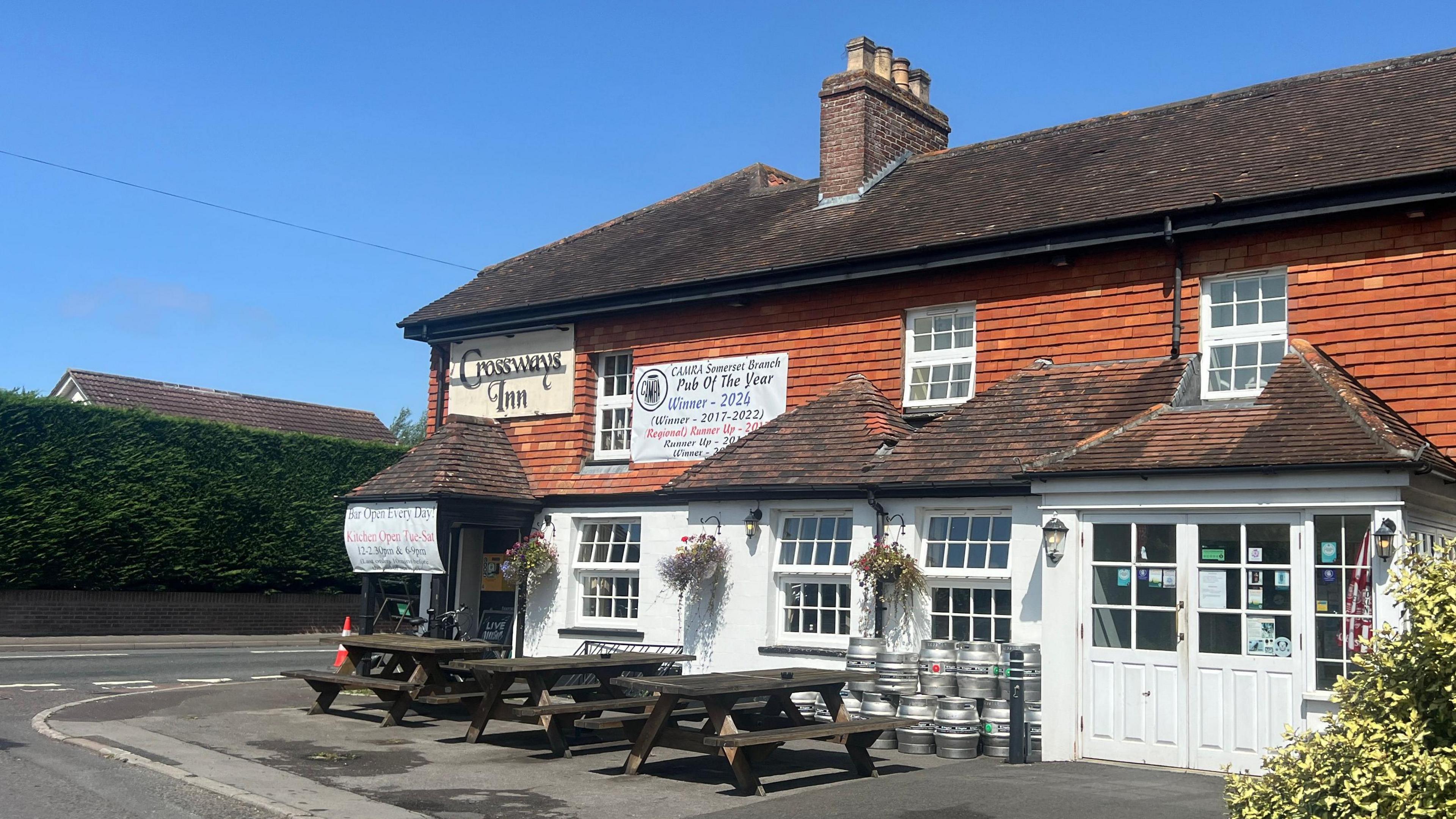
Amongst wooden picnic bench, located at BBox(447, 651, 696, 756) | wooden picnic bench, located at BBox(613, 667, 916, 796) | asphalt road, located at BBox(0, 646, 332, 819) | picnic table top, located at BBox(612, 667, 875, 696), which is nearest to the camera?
asphalt road, located at BBox(0, 646, 332, 819)

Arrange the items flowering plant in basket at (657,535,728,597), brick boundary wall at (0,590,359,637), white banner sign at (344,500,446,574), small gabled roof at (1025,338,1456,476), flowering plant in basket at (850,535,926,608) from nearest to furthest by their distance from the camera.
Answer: small gabled roof at (1025,338,1456,476) → flowering plant in basket at (850,535,926,608) → flowering plant in basket at (657,535,728,597) → white banner sign at (344,500,446,574) → brick boundary wall at (0,590,359,637)

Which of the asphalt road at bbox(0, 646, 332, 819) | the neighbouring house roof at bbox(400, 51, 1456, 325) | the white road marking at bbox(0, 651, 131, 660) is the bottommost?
the white road marking at bbox(0, 651, 131, 660)

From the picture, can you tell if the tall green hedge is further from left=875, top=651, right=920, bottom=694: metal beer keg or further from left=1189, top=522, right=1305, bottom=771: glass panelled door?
left=1189, top=522, right=1305, bottom=771: glass panelled door

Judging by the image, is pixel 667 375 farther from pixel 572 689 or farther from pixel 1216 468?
pixel 1216 468

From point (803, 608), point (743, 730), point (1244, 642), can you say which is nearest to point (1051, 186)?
point (803, 608)

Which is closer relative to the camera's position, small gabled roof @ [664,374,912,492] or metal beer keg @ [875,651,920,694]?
metal beer keg @ [875,651,920,694]

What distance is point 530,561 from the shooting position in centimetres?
1795

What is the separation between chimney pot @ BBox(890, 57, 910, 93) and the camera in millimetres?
20172

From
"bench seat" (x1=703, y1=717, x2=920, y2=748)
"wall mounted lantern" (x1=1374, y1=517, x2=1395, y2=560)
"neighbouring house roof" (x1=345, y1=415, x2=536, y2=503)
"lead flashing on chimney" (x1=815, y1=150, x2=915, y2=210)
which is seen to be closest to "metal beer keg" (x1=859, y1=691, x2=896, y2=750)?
"bench seat" (x1=703, y1=717, x2=920, y2=748)

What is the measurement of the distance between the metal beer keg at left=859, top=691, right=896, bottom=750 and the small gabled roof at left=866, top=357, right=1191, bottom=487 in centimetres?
220

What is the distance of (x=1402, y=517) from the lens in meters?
10.2

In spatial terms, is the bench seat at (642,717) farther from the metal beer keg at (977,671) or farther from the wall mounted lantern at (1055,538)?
the wall mounted lantern at (1055,538)

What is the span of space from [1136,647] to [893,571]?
3.06 meters

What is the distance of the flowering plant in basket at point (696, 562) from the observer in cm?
1548
